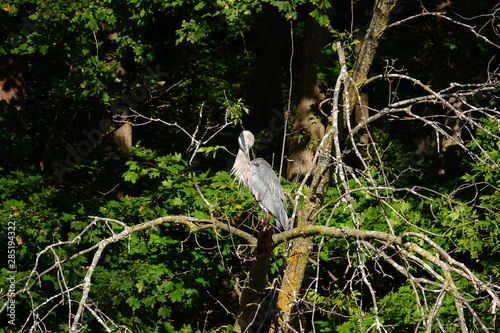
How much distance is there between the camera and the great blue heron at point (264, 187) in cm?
647

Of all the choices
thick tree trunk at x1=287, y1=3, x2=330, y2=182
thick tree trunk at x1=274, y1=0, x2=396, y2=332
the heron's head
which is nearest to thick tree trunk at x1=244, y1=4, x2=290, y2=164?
thick tree trunk at x1=287, y1=3, x2=330, y2=182

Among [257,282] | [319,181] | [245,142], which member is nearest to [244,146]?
[245,142]

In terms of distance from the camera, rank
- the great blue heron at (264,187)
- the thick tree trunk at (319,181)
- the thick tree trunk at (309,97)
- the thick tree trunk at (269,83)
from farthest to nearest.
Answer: the thick tree trunk at (269,83) < the thick tree trunk at (309,97) < the great blue heron at (264,187) < the thick tree trunk at (319,181)

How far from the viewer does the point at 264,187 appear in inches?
255

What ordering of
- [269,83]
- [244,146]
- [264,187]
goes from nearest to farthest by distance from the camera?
[264,187], [244,146], [269,83]

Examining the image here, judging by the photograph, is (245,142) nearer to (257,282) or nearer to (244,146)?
(244,146)

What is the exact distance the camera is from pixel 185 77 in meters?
11.2

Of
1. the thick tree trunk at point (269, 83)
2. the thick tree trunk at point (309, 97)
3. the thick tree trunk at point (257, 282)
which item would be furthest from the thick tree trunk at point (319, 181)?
the thick tree trunk at point (269, 83)

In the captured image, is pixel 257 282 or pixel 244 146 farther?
pixel 244 146

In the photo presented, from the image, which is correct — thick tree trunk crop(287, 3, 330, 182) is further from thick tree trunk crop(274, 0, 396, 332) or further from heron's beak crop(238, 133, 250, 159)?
thick tree trunk crop(274, 0, 396, 332)

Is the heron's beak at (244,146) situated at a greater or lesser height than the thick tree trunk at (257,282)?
greater

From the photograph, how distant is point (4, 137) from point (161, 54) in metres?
3.20

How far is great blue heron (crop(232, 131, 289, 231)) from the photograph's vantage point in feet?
21.2

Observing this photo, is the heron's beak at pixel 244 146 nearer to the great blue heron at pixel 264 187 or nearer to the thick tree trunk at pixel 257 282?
the great blue heron at pixel 264 187
